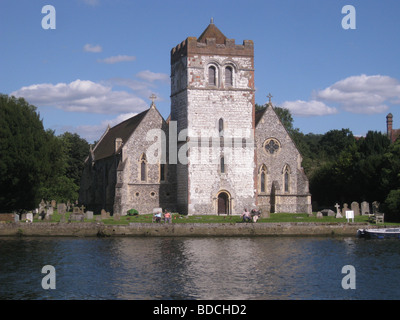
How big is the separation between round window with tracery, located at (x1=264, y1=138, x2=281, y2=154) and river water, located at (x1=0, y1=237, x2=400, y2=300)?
17849 millimetres

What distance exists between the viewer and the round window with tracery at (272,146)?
5526cm

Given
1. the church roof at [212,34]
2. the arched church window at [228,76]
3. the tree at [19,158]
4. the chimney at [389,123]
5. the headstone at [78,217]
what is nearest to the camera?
the tree at [19,158]

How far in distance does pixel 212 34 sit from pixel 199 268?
101 ft

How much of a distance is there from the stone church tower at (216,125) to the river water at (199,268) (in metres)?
12.4

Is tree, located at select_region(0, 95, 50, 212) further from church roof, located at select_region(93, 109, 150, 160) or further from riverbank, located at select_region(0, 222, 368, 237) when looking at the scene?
church roof, located at select_region(93, 109, 150, 160)

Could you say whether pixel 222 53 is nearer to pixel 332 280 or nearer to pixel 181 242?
pixel 181 242

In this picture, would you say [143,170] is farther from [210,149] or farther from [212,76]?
[212,76]

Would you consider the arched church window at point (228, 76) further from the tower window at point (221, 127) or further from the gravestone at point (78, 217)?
the gravestone at point (78, 217)

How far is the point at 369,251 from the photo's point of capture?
3281 centimetres

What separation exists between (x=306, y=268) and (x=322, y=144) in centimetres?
7574

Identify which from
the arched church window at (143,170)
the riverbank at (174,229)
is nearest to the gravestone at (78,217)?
the riverbank at (174,229)

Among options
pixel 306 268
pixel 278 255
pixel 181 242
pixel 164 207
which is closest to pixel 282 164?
pixel 164 207

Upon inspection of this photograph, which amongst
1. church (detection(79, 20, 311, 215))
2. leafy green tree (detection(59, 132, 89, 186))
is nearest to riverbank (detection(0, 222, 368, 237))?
church (detection(79, 20, 311, 215))

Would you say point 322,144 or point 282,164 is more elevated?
point 322,144
